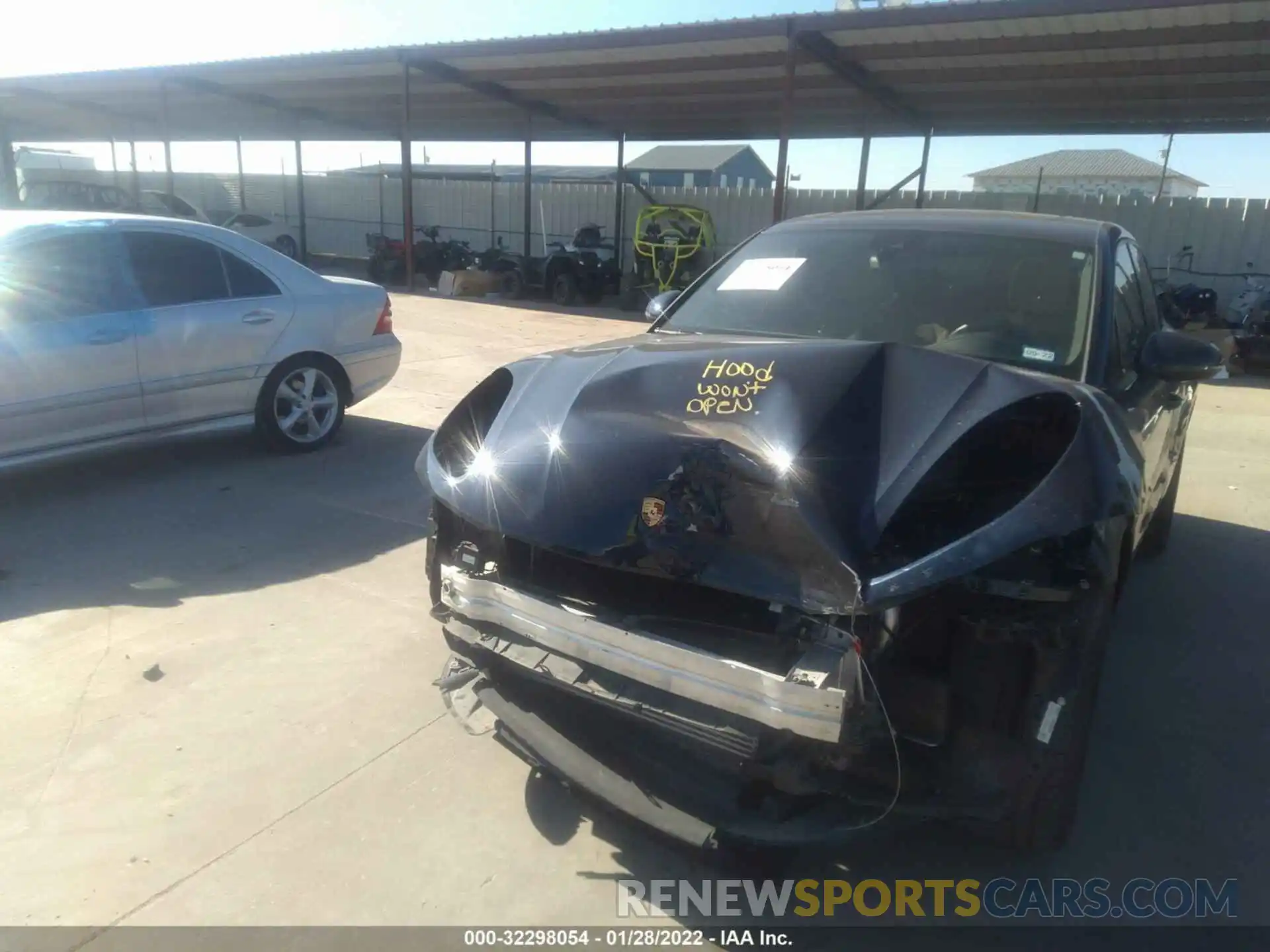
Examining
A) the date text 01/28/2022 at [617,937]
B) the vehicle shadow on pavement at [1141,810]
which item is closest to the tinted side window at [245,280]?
the vehicle shadow on pavement at [1141,810]

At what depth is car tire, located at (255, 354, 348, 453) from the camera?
618 cm

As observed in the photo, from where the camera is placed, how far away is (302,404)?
6355mm

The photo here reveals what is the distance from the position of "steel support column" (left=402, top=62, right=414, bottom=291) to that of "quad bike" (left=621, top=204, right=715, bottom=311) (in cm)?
441

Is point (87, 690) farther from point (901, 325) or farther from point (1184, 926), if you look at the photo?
point (1184, 926)

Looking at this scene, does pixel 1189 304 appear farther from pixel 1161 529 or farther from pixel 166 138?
pixel 166 138

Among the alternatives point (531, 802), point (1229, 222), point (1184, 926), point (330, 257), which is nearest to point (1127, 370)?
point (1184, 926)

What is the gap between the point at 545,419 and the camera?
105 inches

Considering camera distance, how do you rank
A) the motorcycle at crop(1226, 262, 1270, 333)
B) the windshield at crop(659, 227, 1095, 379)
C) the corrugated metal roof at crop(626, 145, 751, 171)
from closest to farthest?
the windshield at crop(659, 227, 1095, 379) < the motorcycle at crop(1226, 262, 1270, 333) < the corrugated metal roof at crop(626, 145, 751, 171)

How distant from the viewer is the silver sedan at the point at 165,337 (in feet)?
16.5

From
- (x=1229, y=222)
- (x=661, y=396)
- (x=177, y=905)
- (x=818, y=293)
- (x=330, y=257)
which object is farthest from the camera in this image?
(x=330, y=257)

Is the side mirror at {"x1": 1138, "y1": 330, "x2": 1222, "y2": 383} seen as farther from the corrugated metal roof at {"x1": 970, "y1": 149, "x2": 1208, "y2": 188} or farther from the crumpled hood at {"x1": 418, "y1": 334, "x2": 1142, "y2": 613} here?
the corrugated metal roof at {"x1": 970, "y1": 149, "x2": 1208, "y2": 188}

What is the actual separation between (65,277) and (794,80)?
433 inches

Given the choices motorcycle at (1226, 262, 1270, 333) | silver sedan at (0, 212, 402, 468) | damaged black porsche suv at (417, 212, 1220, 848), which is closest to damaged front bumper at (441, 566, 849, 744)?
damaged black porsche suv at (417, 212, 1220, 848)

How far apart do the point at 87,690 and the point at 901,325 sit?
3.20 metres
